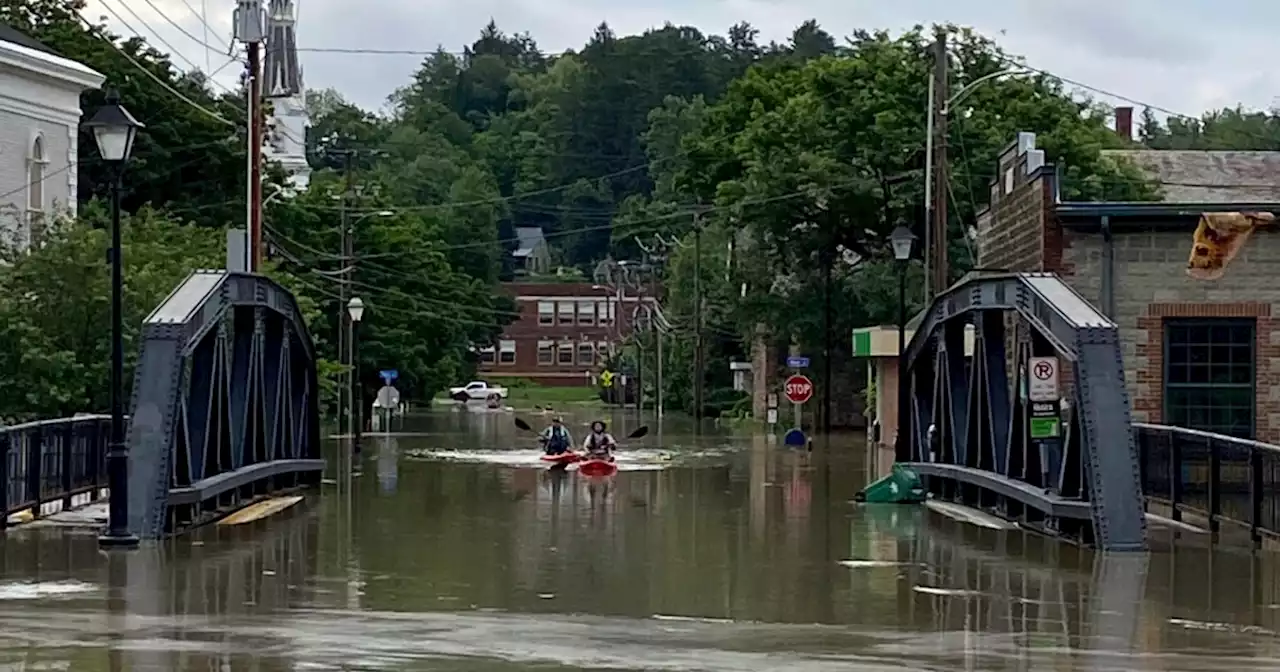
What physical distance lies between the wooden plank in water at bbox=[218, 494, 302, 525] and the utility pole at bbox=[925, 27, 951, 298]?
44.4ft

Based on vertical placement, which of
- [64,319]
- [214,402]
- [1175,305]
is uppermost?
[1175,305]

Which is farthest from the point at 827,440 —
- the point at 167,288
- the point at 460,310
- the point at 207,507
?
the point at 460,310

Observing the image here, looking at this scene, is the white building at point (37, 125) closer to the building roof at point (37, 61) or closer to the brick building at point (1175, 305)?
the building roof at point (37, 61)

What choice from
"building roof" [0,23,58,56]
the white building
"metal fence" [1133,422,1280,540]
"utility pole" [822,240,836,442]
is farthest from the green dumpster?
"utility pole" [822,240,836,442]

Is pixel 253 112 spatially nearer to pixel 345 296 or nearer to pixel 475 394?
pixel 345 296

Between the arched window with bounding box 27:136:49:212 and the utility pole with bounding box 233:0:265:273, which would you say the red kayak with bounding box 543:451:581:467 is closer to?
the utility pole with bounding box 233:0:265:273

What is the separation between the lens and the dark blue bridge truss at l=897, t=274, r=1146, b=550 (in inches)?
897

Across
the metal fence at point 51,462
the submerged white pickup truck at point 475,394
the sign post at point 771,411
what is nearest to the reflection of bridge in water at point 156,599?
the metal fence at point 51,462

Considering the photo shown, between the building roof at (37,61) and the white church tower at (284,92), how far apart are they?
4585mm

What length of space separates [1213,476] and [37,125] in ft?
119

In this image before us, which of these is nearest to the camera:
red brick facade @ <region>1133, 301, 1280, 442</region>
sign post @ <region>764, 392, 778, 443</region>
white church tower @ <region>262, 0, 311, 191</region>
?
red brick facade @ <region>1133, 301, 1280, 442</region>

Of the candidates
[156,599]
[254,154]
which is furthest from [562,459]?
[156,599]

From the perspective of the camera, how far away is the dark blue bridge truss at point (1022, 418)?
2278 centimetres

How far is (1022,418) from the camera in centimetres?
→ 2670
